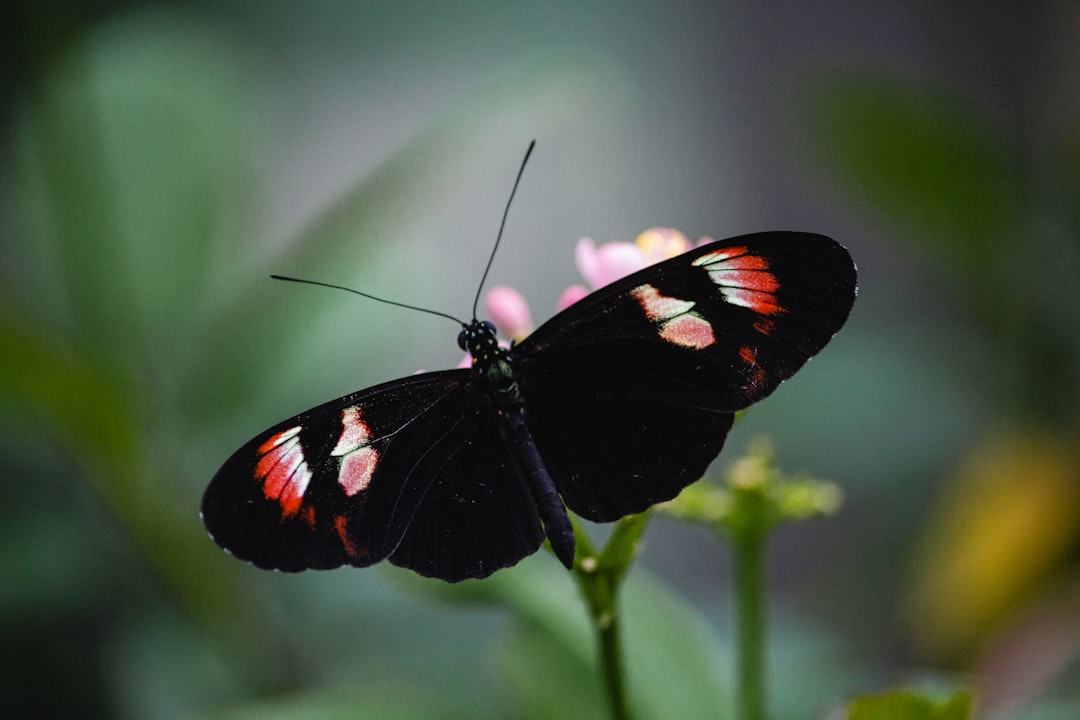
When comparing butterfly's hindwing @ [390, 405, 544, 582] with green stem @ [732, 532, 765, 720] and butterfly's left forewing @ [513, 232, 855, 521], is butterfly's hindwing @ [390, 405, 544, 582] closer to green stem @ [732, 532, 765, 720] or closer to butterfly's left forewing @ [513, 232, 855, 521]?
butterfly's left forewing @ [513, 232, 855, 521]

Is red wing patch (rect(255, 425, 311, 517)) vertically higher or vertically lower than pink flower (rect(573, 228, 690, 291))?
lower

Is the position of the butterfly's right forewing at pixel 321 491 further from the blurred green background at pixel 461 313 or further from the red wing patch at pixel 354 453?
the blurred green background at pixel 461 313

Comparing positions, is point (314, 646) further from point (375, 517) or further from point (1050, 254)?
point (1050, 254)

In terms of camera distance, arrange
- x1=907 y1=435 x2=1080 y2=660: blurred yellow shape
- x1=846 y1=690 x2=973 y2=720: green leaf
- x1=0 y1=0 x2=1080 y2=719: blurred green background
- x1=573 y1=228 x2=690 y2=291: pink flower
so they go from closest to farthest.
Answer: x1=846 y1=690 x2=973 y2=720: green leaf
x1=573 y1=228 x2=690 y2=291: pink flower
x1=0 y1=0 x2=1080 y2=719: blurred green background
x1=907 y1=435 x2=1080 y2=660: blurred yellow shape

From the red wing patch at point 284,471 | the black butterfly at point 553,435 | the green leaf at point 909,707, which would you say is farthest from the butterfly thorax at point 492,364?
the green leaf at point 909,707

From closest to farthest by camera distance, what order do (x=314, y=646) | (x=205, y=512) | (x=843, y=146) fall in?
1. (x=205, y=512)
2. (x=314, y=646)
3. (x=843, y=146)

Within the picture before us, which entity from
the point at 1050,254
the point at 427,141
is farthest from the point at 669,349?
the point at 1050,254

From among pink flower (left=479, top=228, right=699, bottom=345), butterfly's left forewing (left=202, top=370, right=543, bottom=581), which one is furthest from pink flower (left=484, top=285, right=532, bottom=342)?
butterfly's left forewing (left=202, top=370, right=543, bottom=581)
